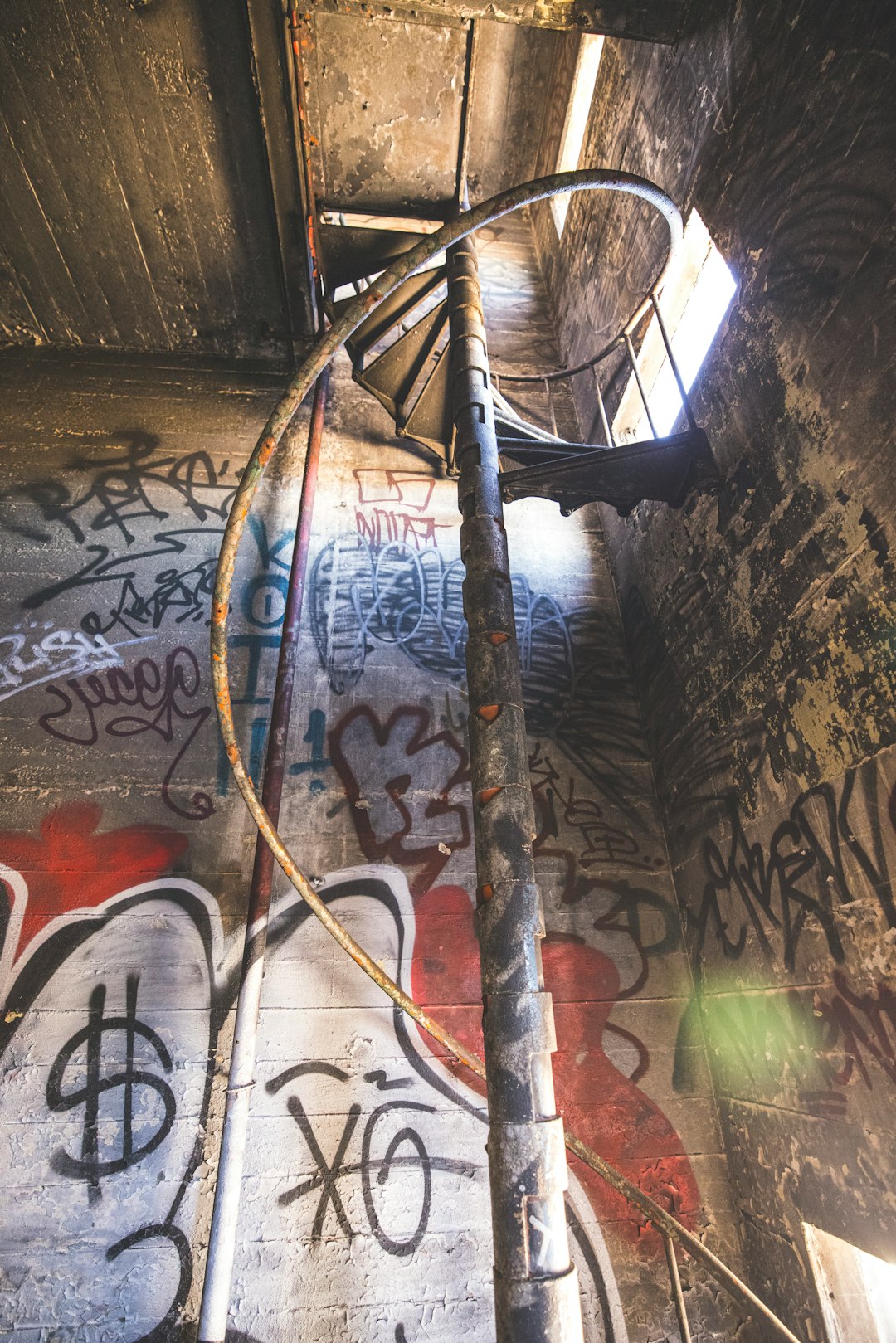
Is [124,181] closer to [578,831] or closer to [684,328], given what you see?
[684,328]

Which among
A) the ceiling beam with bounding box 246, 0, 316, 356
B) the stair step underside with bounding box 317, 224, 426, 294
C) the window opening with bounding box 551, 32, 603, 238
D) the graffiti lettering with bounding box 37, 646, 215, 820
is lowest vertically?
the graffiti lettering with bounding box 37, 646, 215, 820

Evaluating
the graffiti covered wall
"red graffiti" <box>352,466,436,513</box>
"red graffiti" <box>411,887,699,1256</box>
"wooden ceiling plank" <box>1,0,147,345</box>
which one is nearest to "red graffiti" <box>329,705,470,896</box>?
the graffiti covered wall

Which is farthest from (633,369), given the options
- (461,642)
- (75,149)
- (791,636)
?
(75,149)

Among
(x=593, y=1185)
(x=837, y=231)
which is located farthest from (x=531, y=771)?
Result: (x=837, y=231)

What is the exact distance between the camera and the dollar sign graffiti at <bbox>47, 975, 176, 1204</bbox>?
2.76 metres

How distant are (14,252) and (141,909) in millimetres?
4841

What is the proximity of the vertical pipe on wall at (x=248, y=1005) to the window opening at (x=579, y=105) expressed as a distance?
4435 millimetres

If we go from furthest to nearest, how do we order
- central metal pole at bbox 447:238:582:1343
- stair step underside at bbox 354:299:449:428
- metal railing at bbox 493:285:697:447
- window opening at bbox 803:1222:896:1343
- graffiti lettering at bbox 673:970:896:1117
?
stair step underside at bbox 354:299:449:428
metal railing at bbox 493:285:697:447
window opening at bbox 803:1222:896:1343
graffiti lettering at bbox 673:970:896:1117
central metal pole at bbox 447:238:582:1343

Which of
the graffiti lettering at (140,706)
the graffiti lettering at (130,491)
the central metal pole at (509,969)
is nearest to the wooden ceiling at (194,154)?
the graffiti lettering at (130,491)

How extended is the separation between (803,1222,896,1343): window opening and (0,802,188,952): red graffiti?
340 cm

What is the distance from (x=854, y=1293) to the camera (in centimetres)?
240

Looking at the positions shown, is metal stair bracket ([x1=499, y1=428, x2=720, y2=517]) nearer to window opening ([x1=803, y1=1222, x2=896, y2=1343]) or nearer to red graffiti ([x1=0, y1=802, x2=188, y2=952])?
red graffiti ([x1=0, y1=802, x2=188, y2=952])

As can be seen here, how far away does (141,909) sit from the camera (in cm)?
326

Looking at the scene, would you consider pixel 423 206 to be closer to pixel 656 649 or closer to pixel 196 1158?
pixel 656 649
